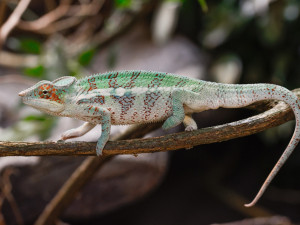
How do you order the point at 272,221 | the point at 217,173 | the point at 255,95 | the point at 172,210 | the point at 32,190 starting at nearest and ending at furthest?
1. the point at 255,95
2. the point at 32,190
3. the point at 272,221
4. the point at 172,210
5. the point at 217,173

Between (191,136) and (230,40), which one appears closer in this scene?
(191,136)

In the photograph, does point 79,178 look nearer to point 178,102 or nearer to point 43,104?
point 43,104

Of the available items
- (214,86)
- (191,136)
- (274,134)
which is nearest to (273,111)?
(214,86)

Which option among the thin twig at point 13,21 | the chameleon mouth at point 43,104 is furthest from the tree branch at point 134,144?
the thin twig at point 13,21

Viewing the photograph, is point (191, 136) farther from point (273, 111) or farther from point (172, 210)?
point (172, 210)

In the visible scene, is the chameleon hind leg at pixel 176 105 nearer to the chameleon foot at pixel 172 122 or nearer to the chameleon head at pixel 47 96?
the chameleon foot at pixel 172 122
